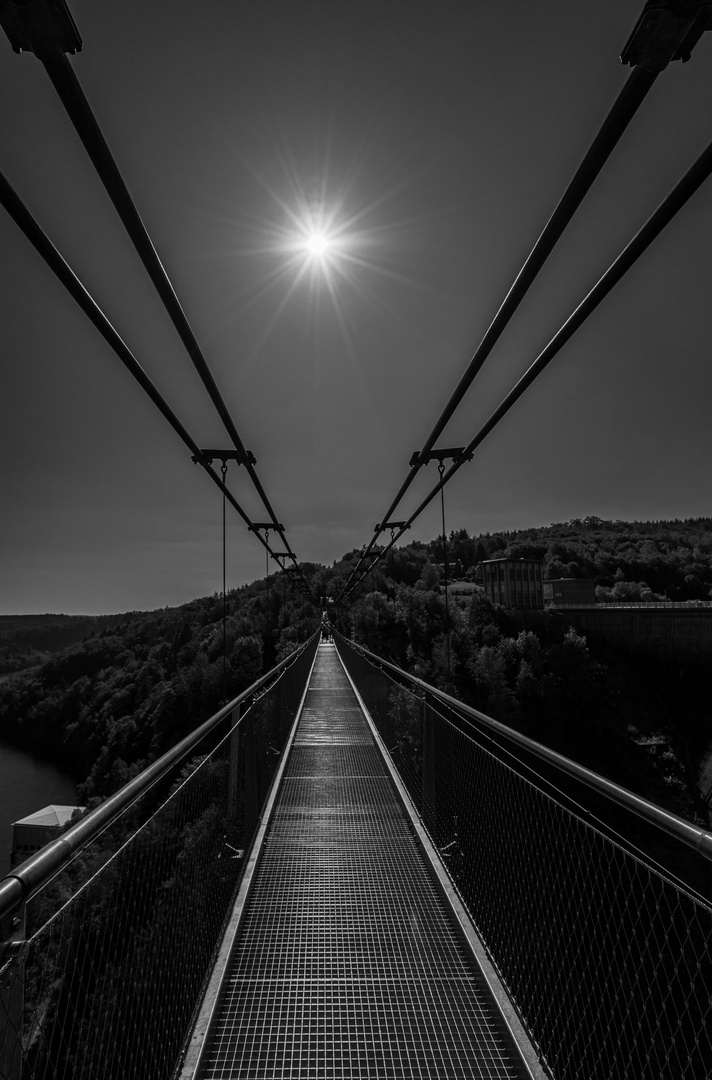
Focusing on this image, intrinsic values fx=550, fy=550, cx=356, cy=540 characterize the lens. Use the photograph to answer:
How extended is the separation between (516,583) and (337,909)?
54.0m

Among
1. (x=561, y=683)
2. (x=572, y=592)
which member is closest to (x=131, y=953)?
(x=561, y=683)

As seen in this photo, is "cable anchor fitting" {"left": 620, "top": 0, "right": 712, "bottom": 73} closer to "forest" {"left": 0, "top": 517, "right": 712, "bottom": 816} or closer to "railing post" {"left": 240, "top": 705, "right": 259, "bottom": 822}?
"railing post" {"left": 240, "top": 705, "right": 259, "bottom": 822}

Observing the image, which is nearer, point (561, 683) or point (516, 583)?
point (561, 683)

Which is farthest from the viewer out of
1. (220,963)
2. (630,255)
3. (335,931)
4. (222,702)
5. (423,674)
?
(423,674)

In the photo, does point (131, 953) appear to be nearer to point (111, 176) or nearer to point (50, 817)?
point (111, 176)

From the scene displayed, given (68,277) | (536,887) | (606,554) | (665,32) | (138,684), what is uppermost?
(606,554)

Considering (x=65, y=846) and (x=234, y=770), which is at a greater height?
(x=65, y=846)

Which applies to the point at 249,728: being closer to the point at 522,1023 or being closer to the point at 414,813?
the point at 414,813

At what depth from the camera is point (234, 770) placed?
9.27 ft

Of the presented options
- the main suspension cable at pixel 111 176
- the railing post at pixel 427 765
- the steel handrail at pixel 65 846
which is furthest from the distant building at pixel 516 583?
the steel handrail at pixel 65 846

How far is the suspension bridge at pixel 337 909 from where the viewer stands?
1248 millimetres

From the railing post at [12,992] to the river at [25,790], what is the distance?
50019mm

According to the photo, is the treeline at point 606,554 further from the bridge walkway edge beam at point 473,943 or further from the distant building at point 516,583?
the bridge walkway edge beam at point 473,943

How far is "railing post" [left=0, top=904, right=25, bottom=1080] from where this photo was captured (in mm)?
829
